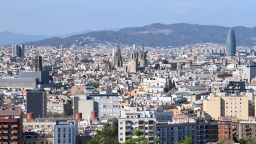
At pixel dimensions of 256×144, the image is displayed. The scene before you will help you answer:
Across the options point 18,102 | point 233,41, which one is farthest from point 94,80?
point 233,41

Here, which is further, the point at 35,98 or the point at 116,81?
the point at 116,81

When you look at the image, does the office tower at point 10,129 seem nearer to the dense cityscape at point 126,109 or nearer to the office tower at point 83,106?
the dense cityscape at point 126,109

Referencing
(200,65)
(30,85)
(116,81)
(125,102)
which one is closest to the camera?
(125,102)

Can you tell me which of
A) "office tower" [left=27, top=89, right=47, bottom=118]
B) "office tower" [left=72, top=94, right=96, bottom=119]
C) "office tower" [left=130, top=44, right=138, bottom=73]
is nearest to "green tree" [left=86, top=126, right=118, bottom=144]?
"office tower" [left=72, top=94, right=96, bottom=119]

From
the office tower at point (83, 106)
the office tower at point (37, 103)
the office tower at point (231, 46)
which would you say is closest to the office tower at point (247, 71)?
the office tower at point (37, 103)

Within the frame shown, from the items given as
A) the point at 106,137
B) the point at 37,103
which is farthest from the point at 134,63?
the point at 106,137

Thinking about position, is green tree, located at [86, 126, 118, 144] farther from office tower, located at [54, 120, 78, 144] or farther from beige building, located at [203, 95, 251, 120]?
beige building, located at [203, 95, 251, 120]

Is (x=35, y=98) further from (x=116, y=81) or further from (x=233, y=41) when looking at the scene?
(x=233, y=41)
